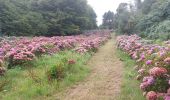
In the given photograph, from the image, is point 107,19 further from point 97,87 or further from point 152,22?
point 97,87

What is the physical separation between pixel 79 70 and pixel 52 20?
94.5 feet

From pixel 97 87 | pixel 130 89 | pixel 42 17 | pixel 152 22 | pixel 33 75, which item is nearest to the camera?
pixel 130 89

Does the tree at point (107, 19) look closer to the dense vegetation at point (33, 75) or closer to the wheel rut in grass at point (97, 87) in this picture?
the dense vegetation at point (33, 75)

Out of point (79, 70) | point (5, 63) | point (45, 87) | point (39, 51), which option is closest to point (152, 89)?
point (45, 87)

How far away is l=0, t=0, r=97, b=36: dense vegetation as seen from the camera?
31719 millimetres

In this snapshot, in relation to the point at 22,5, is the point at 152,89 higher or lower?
lower

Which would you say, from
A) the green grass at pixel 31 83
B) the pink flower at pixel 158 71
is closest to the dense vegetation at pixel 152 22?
the green grass at pixel 31 83

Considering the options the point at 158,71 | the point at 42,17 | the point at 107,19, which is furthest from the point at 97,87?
the point at 107,19

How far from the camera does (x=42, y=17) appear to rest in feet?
130

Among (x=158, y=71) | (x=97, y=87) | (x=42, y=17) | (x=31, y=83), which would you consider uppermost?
(x=42, y=17)

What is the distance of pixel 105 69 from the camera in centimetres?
1215

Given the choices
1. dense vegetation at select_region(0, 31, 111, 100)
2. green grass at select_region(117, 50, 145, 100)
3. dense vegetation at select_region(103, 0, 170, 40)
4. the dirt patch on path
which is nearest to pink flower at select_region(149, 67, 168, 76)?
green grass at select_region(117, 50, 145, 100)

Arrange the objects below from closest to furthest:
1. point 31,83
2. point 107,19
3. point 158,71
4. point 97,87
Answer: point 158,71 → point 31,83 → point 97,87 → point 107,19

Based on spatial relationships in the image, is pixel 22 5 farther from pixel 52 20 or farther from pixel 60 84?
pixel 60 84
